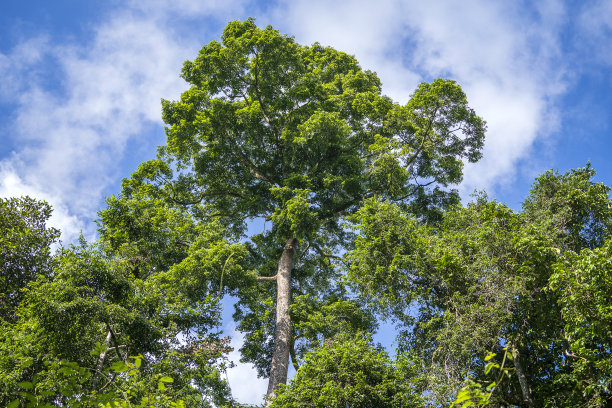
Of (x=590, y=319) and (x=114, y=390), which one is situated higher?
(x=590, y=319)

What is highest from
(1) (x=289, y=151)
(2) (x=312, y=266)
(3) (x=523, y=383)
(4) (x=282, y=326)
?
(1) (x=289, y=151)

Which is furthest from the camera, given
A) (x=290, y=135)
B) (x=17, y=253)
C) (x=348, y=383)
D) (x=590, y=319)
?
(x=290, y=135)

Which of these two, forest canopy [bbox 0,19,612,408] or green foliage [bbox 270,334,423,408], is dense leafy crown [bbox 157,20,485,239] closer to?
forest canopy [bbox 0,19,612,408]

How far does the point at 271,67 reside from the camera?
18.6 m

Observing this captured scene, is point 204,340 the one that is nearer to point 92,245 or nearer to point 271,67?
point 92,245

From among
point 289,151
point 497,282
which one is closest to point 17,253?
point 289,151

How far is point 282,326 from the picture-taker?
15.3 m

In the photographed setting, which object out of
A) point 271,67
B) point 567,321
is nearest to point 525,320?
point 567,321

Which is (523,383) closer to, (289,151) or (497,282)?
(497,282)

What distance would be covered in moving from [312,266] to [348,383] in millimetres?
9675

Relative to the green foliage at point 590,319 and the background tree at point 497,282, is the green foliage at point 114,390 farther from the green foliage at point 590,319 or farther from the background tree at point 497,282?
the green foliage at point 590,319

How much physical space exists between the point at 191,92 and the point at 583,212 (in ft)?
43.2

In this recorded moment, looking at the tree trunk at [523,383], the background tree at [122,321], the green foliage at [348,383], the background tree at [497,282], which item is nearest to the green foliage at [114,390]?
the background tree at [122,321]

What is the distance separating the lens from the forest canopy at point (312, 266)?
9453mm
